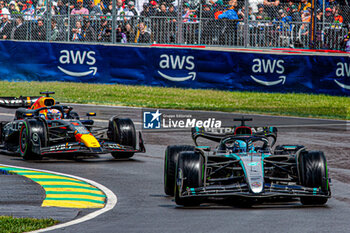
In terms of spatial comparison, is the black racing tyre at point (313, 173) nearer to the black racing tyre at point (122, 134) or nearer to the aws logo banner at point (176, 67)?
the black racing tyre at point (122, 134)

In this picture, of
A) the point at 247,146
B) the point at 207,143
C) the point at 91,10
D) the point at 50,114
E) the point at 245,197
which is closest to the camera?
the point at 245,197

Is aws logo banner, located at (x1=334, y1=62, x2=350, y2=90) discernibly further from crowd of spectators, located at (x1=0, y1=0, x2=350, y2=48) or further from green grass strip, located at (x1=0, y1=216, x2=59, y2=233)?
green grass strip, located at (x1=0, y1=216, x2=59, y2=233)

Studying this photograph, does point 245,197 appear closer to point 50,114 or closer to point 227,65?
point 50,114

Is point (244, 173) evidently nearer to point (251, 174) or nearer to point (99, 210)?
point (251, 174)

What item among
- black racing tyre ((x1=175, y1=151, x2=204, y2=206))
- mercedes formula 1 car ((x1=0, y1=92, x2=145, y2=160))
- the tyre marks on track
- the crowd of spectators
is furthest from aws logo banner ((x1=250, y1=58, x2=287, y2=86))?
black racing tyre ((x1=175, y1=151, x2=204, y2=206))

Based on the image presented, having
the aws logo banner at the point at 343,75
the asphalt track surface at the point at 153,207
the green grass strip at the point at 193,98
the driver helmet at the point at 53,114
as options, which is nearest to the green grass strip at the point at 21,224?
the asphalt track surface at the point at 153,207

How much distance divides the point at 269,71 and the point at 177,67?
3.26m

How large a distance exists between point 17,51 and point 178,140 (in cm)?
1235

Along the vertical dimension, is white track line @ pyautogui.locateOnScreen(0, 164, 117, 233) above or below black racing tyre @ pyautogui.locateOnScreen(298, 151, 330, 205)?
below

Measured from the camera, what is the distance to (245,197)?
8227 millimetres

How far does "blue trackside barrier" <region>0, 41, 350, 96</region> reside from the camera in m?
23.3

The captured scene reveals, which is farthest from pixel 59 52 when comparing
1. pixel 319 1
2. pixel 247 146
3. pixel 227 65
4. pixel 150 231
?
pixel 150 231

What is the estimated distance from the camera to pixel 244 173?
8594mm

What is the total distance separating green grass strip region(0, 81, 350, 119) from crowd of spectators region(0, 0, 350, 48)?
72.1 inches
